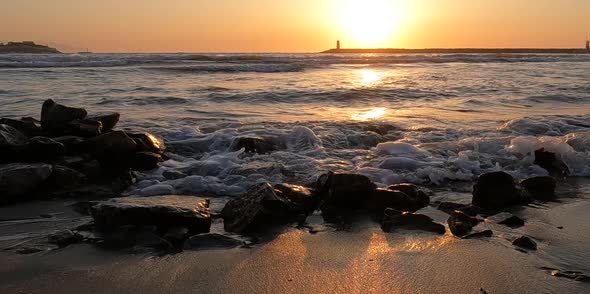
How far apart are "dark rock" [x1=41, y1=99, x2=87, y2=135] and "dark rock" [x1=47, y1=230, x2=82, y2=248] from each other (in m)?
3.26

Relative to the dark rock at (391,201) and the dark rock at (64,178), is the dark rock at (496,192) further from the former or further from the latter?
the dark rock at (64,178)

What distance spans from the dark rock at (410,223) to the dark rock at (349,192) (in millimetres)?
401

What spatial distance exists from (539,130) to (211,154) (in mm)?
5302

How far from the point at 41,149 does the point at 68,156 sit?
32 centimetres

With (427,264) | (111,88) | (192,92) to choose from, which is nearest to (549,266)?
(427,264)

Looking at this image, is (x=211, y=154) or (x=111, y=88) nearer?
(x=211, y=154)

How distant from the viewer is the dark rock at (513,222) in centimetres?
391

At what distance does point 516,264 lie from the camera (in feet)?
10.2

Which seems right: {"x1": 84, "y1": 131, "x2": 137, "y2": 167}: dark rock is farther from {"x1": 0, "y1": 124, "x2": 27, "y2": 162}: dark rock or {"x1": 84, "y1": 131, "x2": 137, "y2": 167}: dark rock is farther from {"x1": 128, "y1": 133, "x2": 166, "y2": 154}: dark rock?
{"x1": 0, "y1": 124, "x2": 27, "y2": 162}: dark rock

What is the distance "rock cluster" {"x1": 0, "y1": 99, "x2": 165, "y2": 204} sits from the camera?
474cm

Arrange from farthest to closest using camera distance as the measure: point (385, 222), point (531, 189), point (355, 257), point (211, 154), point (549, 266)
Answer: point (211, 154)
point (531, 189)
point (385, 222)
point (355, 257)
point (549, 266)

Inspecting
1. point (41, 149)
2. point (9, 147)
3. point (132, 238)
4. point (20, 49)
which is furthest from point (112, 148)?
point (20, 49)

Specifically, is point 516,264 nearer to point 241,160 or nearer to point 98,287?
point 98,287

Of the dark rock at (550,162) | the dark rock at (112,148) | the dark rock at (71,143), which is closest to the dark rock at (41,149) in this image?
the dark rock at (71,143)
